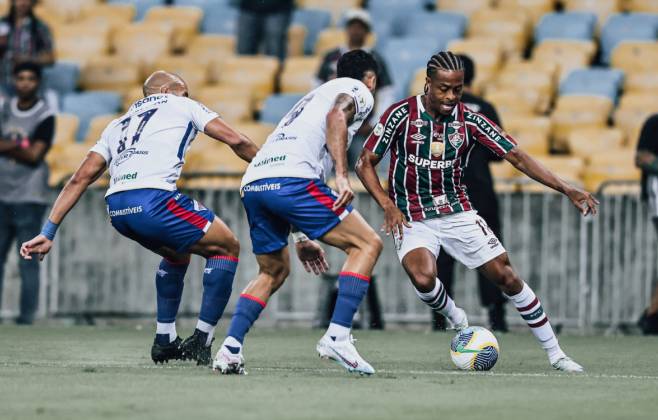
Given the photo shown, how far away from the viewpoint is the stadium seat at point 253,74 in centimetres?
1800

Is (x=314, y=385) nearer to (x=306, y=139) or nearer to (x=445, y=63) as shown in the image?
(x=306, y=139)

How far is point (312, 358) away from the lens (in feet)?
35.4

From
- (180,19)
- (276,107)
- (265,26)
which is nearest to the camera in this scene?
(276,107)

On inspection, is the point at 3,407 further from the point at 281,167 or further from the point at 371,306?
the point at 371,306

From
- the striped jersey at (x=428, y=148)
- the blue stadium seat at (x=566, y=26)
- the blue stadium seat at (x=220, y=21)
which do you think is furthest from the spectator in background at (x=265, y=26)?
the striped jersey at (x=428, y=148)

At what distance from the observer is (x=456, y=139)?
10.1 meters

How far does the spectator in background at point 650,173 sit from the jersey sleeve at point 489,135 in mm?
4510

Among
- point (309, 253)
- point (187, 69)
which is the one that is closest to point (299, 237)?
point (309, 253)

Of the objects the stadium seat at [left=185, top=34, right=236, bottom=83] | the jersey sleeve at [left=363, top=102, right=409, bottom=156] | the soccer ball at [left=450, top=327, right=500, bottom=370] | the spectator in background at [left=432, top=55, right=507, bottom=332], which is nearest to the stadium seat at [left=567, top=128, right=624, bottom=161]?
the spectator in background at [left=432, top=55, right=507, bottom=332]

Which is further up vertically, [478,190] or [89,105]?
[89,105]

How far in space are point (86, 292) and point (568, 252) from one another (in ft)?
15.9

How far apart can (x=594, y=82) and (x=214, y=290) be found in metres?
8.56

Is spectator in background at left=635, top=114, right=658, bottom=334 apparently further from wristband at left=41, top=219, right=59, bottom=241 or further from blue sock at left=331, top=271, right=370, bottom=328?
wristband at left=41, top=219, right=59, bottom=241

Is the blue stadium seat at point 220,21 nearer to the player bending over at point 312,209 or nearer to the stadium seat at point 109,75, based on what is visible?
the stadium seat at point 109,75
